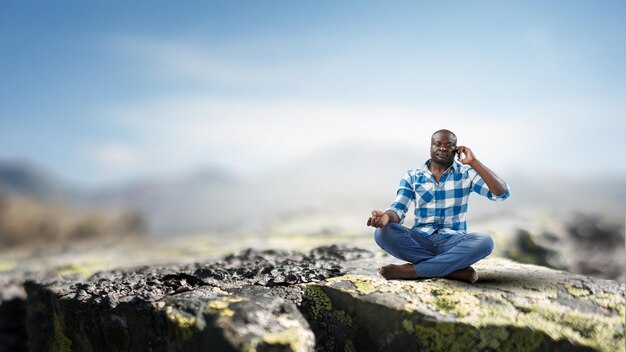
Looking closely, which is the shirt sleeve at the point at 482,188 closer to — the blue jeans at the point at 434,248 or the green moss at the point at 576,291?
the blue jeans at the point at 434,248

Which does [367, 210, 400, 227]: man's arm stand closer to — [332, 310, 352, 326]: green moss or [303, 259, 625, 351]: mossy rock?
[303, 259, 625, 351]: mossy rock

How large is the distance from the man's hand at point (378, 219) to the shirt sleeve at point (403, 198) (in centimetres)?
22

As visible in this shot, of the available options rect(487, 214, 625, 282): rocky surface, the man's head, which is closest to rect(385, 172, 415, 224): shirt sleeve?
the man's head

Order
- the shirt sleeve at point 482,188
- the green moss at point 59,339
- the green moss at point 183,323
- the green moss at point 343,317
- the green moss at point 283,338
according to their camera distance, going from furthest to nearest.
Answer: the green moss at point 59,339 < the shirt sleeve at point 482,188 < the green moss at point 343,317 < the green moss at point 183,323 < the green moss at point 283,338

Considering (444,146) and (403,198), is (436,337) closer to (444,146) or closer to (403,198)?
(403,198)

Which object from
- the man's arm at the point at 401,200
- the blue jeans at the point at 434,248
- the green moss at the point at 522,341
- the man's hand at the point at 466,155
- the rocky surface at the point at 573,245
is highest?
the man's hand at the point at 466,155

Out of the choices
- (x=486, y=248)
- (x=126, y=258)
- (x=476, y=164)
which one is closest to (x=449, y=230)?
(x=486, y=248)

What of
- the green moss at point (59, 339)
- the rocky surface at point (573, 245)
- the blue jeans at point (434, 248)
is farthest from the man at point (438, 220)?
the rocky surface at point (573, 245)

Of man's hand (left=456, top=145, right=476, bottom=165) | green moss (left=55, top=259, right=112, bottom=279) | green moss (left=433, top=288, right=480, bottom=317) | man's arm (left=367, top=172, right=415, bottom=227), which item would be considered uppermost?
man's hand (left=456, top=145, right=476, bottom=165)

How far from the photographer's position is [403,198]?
5.45m

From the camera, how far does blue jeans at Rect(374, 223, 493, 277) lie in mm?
5226

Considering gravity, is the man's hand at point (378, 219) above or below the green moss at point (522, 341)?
above

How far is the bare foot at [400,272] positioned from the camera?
17.8 ft

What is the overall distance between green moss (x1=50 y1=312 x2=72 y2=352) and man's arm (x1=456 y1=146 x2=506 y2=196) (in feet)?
15.7
